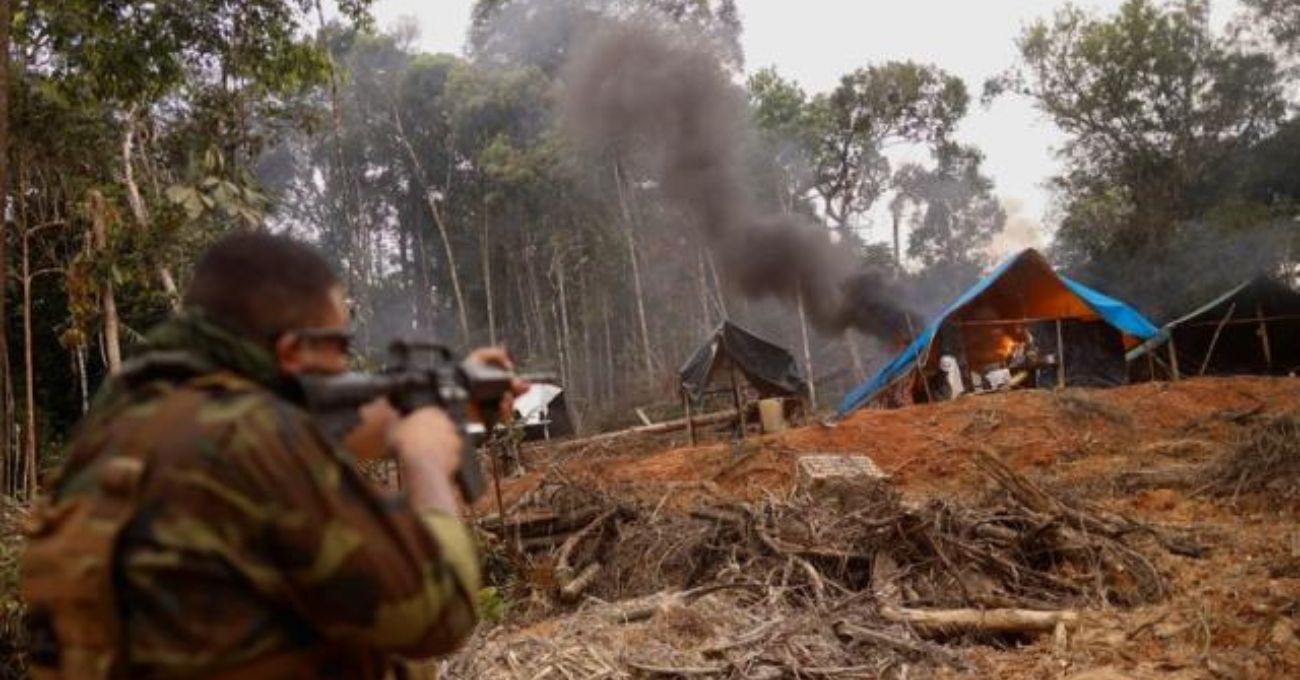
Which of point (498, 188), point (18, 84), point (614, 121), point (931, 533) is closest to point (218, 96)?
point (18, 84)

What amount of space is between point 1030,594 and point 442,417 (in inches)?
173

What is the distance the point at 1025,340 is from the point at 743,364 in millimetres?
5840

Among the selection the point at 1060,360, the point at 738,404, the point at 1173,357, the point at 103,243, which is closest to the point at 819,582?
the point at 103,243

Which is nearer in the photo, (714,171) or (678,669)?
(678,669)

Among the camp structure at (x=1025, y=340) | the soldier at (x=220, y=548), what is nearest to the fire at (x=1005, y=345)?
the camp structure at (x=1025, y=340)

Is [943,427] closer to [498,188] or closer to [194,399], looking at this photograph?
[194,399]

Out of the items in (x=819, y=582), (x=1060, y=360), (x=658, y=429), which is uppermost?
(x=1060, y=360)

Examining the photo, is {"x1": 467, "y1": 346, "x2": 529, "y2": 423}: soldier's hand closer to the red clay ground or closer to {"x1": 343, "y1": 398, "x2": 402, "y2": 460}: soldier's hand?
{"x1": 343, "y1": 398, "x2": 402, "y2": 460}: soldier's hand

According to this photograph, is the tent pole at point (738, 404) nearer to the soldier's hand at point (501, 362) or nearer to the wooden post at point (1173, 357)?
the wooden post at point (1173, 357)

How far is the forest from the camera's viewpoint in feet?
25.0

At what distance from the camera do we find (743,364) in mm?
16016

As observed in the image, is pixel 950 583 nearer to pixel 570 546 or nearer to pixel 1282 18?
pixel 570 546

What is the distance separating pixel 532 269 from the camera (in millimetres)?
30891

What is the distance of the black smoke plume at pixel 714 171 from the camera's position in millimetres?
21062
